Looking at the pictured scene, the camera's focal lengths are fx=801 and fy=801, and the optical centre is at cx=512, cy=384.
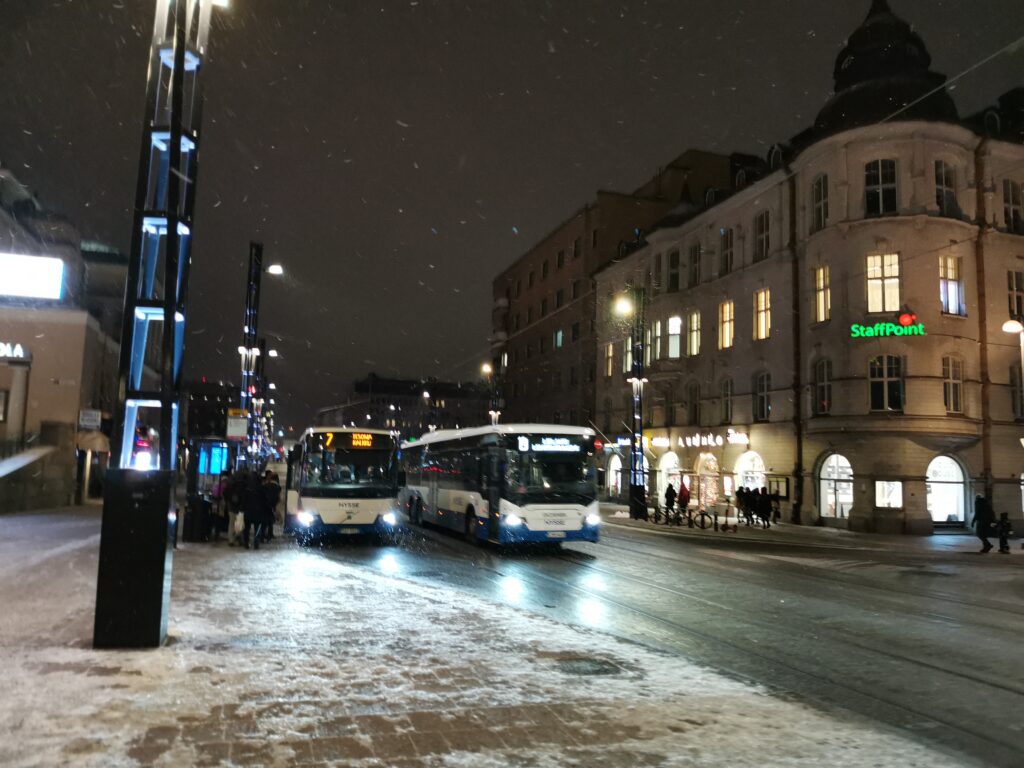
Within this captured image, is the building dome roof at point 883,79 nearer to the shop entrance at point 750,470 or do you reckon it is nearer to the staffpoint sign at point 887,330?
the staffpoint sign at point 887,330

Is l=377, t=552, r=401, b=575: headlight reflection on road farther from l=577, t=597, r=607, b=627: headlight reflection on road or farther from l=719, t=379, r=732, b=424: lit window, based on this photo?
l=719, t=379, r=732, b=424: lit window

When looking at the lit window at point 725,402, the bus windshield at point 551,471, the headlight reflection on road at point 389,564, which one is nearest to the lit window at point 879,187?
the lit window at point 725,402

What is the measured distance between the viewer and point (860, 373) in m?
31.2

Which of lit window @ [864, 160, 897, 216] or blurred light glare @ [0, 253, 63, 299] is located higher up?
lit window @ [864, 160, 897, 216]

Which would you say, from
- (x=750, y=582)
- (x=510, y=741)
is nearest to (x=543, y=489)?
(x=750, y=582)

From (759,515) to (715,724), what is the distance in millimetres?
27317

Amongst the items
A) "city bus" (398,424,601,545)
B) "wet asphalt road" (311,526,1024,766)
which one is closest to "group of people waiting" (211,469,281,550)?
"wet asphalt road" (311,526,1024,766)

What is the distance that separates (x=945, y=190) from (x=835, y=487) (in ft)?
41.2

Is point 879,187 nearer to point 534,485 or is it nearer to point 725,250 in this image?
point 725,250

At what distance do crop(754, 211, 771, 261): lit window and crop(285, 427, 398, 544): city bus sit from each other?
23.2m

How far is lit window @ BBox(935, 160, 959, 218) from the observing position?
104 ft

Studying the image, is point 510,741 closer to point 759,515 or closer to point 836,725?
point 836,725

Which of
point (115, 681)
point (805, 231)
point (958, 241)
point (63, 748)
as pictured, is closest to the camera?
point (63, 748)

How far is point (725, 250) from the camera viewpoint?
41.1 meters
